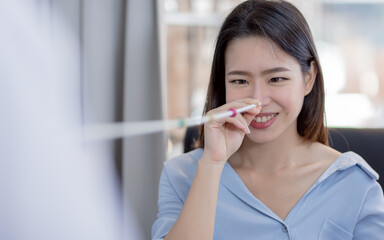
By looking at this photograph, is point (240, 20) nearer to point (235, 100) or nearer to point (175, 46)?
point (235, 100)

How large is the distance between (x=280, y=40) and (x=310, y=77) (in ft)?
0.58

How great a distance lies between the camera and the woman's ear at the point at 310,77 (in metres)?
1.13

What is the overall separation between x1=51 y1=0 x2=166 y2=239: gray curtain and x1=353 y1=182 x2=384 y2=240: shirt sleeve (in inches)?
41.5

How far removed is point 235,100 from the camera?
1.03 m

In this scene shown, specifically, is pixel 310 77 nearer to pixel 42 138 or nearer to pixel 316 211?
pixel 316 211

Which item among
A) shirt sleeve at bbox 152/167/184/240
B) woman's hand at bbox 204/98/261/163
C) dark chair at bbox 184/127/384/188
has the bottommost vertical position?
shirt sleeve at bbox 152/167/184/240

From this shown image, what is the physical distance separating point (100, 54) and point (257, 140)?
3.33ft

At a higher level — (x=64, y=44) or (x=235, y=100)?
(x=64, y=44)

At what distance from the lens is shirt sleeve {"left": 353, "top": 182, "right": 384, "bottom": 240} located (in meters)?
0.98

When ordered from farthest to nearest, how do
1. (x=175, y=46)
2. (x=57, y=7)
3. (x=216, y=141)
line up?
(x=175, y=46) < (x=57, y=7) < (x=216, y=141)

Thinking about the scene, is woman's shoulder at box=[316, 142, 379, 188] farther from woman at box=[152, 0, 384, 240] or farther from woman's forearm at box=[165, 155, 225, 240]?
woman's forearm at box=[165, 155, 225, 240]

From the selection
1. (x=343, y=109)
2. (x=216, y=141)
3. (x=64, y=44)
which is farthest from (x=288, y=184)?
(x=343, y=109)

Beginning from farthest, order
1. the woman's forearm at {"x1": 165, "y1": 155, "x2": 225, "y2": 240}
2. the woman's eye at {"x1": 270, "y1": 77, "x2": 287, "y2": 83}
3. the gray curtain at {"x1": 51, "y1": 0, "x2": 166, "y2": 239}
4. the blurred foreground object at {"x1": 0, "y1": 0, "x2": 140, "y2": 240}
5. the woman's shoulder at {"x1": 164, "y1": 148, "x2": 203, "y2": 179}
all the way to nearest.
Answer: the gray curtain at {"x1": 51, "y1": 0, "x2": 166, "y2": 239}, the blurred foreground object at {"x1": 0, "y1": 0, "x2": 140, "y2": 240}, the woman's shoulder at {"x1": 164, "y1": 148, "x2": 203, "y2": 179}, the woman's eye at {"x1": 270, "y1": 77, "x2": 287, "y2": 83}, the woman's forearm at {"x1": 165, "y1": 155, "x2": 225, "y2": 240}

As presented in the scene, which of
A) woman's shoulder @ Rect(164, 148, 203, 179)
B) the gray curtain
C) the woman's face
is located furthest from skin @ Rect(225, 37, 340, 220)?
the gray curtain
